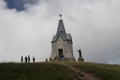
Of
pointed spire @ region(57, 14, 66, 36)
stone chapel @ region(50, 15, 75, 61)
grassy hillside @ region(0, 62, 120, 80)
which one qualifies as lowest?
grassy hillside @ region(0, 62, 120, 80)

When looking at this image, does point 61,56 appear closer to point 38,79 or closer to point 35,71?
point 35,71

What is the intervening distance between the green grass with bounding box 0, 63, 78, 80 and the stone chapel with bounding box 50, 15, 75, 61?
3282 cm

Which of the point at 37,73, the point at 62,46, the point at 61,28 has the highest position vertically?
the point at 61,28

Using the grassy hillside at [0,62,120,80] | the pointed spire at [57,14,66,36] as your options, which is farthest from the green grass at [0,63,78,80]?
the pointed spire at [57,14,66,36]

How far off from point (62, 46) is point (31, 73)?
39.3 m

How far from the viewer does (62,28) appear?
74875mm

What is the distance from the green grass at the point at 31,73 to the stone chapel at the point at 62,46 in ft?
108

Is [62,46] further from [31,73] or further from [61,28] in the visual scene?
[31,73]

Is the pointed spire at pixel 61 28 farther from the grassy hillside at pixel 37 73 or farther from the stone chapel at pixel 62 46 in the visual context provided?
the grassy hillside at pixel 37 73

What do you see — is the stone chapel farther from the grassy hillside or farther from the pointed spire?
the grassy hillside

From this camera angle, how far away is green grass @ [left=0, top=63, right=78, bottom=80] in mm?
29750

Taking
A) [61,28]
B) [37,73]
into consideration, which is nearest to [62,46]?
[61,28]

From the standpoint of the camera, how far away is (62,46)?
71.0 metres

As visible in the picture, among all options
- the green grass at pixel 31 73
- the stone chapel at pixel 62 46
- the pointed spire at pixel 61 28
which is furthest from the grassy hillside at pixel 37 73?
the pointed spire at pixel 61 28
